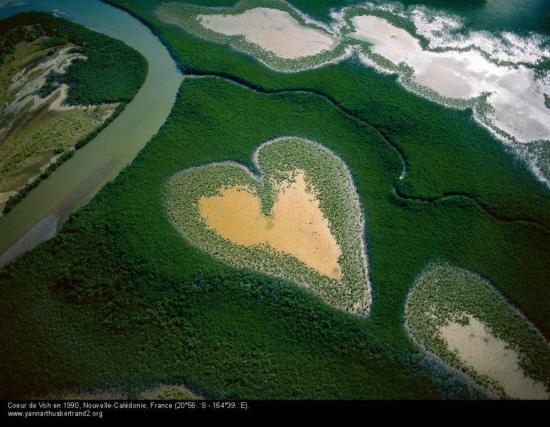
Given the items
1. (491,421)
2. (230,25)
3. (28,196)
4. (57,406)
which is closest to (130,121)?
(28,196)

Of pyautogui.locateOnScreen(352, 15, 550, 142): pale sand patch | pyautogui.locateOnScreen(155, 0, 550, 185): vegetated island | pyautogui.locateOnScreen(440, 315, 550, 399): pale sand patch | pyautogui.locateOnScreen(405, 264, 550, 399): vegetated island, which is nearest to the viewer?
pyautogui.locateOnScreen(440, 315, 550, 399): pale sand patch

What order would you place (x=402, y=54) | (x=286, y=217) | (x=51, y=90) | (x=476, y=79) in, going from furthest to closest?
(x=402, y=54) → (x=476, y=79) → (x=51, y=90) → (x=286, y=217)

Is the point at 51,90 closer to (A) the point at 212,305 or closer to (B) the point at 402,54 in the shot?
(A) the point at 212,305

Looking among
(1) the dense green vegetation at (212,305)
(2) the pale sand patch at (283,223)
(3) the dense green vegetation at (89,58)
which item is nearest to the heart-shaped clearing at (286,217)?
(2) the pale sand patch at (283,223)

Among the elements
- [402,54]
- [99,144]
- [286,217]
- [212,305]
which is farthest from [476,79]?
[99,144]

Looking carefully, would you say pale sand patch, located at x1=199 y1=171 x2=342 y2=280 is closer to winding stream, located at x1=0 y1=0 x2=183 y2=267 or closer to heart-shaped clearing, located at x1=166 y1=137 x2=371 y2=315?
heart-shaped clearing, located at x1=166 y1=137 x2=371 y2=315

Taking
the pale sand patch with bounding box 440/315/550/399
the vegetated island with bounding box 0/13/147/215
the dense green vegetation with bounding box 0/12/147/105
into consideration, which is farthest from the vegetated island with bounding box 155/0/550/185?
the pale sand patch with bounding box 440/315/550/399
